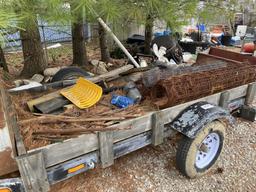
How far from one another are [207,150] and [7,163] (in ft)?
6.49

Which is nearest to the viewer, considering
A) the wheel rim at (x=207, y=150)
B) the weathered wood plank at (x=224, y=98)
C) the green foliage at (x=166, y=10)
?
the green foliage at (x=166, y=10)

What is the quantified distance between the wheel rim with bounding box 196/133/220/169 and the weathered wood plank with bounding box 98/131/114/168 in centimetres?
105

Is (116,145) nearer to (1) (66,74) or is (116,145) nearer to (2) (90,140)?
(2) (90,140)

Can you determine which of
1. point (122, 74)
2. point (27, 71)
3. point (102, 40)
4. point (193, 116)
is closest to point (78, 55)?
point (102, 40)

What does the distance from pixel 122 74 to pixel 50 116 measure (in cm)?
137

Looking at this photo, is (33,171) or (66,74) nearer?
(33,171)

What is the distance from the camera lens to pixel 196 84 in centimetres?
230

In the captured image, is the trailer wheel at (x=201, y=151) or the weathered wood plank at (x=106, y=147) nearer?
the weathered wood plank at (x=106, y=147)

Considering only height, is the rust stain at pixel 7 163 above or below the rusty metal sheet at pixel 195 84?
below

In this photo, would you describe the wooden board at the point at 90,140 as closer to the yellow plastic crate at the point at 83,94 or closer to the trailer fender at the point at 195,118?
the trailer fender at the point at 195,118

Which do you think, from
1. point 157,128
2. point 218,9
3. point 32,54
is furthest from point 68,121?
point 32,54

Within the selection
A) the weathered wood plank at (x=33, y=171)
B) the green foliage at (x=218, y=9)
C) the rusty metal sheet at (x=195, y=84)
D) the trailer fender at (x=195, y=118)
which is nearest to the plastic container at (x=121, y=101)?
the rusty metal sheet at (x=195, y=84)

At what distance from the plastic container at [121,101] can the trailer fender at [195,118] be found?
18.7 inches

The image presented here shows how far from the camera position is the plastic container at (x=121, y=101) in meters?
2.21
